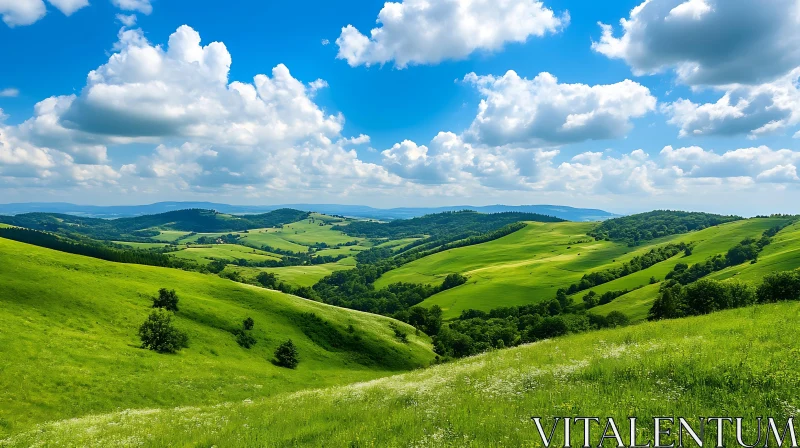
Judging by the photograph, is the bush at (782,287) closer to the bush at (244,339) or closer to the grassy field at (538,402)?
the grassy field at (538,402)

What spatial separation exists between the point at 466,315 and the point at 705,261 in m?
119

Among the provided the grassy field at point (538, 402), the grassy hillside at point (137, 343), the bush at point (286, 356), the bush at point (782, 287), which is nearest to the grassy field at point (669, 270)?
the bush at point (782, 287)

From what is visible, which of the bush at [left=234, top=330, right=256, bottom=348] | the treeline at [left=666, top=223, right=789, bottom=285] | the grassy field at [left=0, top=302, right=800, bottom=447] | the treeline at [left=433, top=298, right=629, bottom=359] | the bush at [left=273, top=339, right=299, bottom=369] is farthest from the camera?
the treeline at [left=666, top=223, right=789, bottom=285]

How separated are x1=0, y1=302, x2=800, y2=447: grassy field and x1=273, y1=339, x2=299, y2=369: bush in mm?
51664

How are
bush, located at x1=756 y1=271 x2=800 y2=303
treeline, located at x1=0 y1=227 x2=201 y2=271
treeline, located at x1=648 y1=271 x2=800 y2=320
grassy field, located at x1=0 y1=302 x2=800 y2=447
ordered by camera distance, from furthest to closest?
treeline, located at x1=0 y1=227 x2=201 y2=271
treeline, located at x1=648 y1=271 x2=800 y2=320
bush, located at x1=756 y1=271 x2=800 y2=303
grassy field, located at x1=0 y1=302 x2=800 y2=447

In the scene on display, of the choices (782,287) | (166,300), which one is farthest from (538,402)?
(166,300)

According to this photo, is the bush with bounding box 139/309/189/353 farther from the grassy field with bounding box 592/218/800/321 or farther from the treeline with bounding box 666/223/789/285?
the treeline with bounding box 666/223/789/285

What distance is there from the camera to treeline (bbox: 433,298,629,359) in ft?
315

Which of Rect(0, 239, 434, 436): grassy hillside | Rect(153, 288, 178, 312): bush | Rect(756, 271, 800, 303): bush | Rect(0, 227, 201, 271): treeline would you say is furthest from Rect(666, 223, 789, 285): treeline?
Rect(0, 227, 201, 271): treeline

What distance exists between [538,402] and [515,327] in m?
124

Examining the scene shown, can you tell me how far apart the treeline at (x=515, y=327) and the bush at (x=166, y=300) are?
2594 inches

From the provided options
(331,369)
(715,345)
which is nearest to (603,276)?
(331,369)

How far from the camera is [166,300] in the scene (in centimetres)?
7506

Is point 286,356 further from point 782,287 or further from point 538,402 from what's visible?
point 782,287
